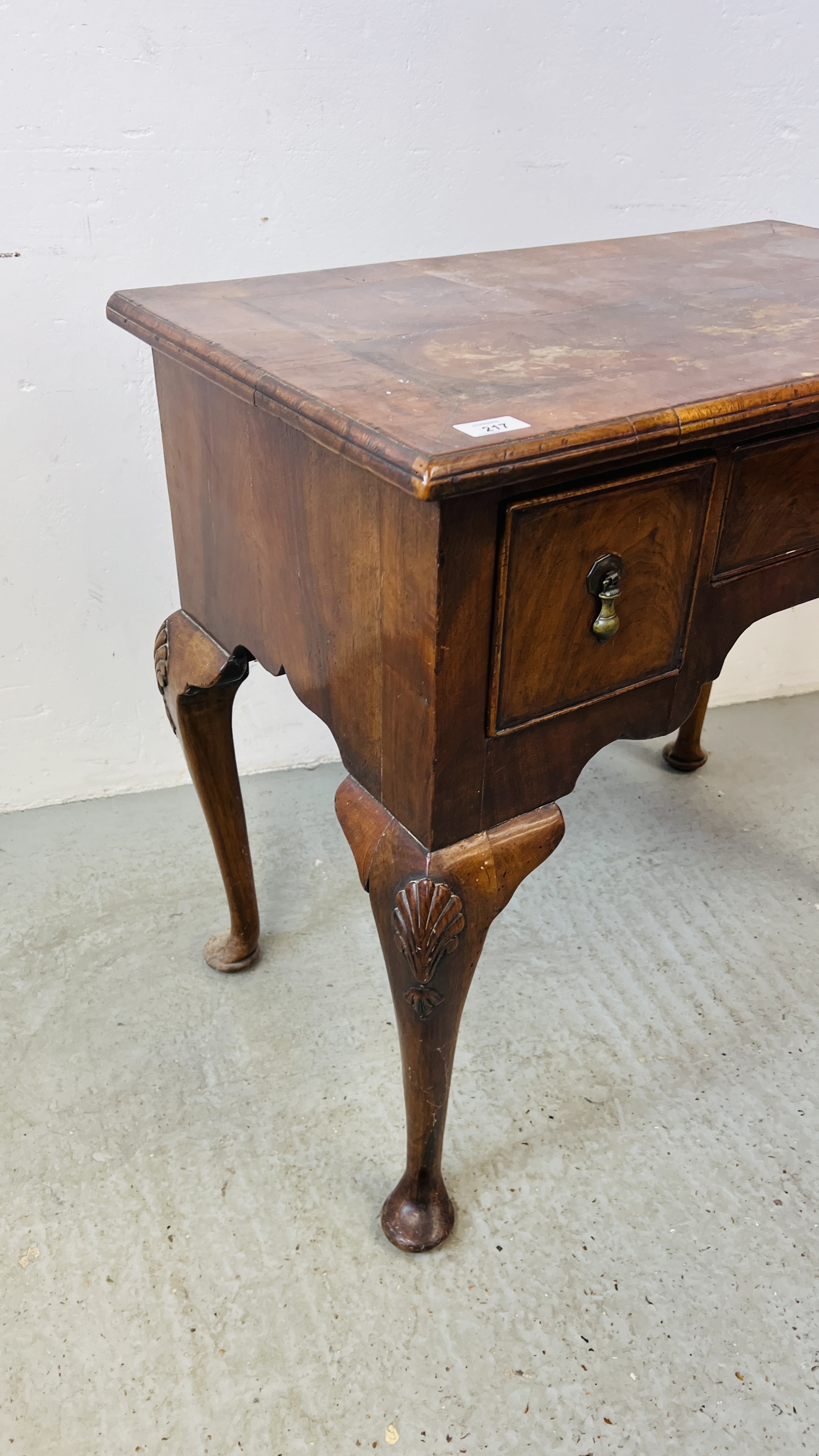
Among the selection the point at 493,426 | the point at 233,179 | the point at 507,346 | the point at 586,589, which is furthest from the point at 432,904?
the point at 233,179

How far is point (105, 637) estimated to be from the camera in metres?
1.82

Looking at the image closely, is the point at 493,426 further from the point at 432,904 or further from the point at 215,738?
the point at 215,738

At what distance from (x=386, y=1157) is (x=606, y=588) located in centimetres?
75

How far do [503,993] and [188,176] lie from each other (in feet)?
3.93

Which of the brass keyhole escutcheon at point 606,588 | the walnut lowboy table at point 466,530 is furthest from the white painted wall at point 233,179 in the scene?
the brass keyhole escutcheon at point 606,588

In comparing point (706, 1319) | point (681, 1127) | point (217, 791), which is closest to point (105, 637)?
point (217, 791)

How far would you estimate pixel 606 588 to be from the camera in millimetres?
904

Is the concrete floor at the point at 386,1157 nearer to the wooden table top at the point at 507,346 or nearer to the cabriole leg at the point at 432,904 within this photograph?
the cabriole leg at the point at 432,904

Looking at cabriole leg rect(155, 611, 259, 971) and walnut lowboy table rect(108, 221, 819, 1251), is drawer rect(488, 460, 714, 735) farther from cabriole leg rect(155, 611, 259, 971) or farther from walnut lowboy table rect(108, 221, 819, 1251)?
cabriole leg rect(155, 611, 259, 971)

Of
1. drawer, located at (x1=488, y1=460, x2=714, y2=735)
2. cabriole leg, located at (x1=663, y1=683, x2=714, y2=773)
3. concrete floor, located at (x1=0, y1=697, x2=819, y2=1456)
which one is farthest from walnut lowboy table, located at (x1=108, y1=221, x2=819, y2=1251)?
cabriole leg, located at (x1=663, y1=683, x2=714, y2=773)

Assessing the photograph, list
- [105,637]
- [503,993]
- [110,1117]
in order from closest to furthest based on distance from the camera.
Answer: [110,1117] → [503,993] → [105,637]

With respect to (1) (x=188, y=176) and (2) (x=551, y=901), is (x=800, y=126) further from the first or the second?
(2) (x=551, y=901)

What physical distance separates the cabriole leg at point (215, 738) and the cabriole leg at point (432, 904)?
0.99 feet

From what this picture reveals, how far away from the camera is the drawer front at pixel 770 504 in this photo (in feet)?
3.19
